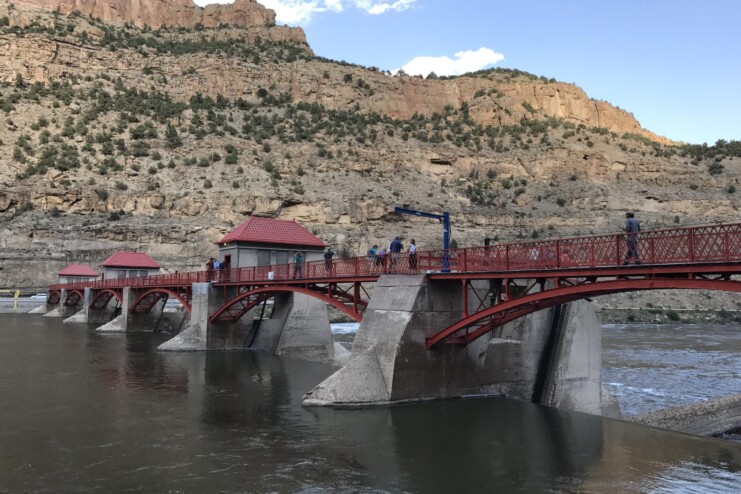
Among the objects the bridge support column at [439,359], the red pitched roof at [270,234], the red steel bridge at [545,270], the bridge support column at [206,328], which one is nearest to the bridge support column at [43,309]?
the bridge support column at [206,328]

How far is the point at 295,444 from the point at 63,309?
5087 cm

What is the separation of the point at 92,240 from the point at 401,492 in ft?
219

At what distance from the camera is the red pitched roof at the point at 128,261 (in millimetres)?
51688

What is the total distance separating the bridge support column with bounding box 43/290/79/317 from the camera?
176ft

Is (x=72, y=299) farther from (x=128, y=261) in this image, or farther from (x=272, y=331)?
(x=272, y=331)

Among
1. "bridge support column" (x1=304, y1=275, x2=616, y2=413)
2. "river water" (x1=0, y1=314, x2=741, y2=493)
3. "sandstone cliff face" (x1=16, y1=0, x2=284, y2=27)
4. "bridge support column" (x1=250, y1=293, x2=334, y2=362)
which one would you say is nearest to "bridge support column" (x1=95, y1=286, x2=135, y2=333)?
"bridge support column" (x1=250, y1=293, x2=334, y2=362)

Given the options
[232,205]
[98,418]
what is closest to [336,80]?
[232,205]

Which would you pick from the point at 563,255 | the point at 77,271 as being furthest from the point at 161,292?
the point at 77,271

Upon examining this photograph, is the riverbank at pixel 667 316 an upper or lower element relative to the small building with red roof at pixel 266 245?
lower

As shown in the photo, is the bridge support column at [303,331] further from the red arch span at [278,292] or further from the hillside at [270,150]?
the hillside at [270,150]

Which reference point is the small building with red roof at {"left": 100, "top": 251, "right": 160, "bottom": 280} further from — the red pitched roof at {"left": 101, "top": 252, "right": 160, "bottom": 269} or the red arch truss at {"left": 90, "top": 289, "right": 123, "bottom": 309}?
the red arch truss at {"left": 90, "top": 289, "right": 123, "bottom": 309}

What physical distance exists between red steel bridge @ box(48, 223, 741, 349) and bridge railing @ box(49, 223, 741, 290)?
0.02m

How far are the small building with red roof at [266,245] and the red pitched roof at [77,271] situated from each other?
122 feet

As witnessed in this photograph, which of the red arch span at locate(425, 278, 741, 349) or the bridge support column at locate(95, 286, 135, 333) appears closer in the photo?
the red arch span at locate(425, 278, 741, 349)
